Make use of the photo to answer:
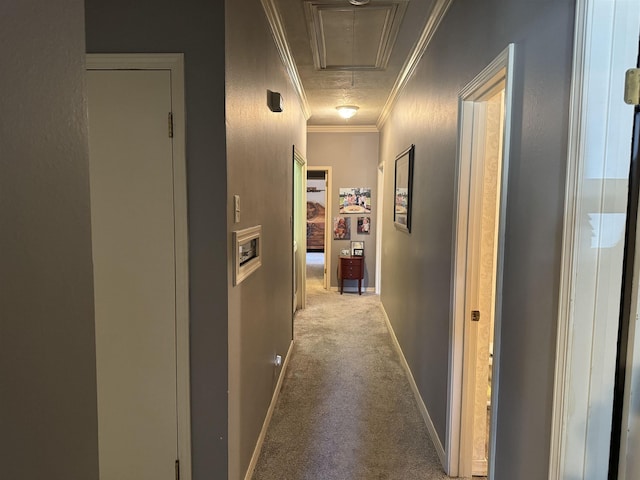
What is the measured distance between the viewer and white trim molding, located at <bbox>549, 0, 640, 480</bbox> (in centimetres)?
96

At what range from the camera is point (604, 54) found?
3.15ft

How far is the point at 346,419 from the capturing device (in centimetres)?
270

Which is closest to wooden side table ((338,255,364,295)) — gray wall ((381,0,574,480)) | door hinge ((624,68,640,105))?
gray wall ((381,0,574,480))

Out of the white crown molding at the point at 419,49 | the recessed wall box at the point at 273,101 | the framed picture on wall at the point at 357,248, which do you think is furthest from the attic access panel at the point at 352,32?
the framed picture on wall at the point at 357,248

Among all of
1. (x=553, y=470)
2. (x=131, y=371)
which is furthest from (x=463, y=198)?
(x=131, y=371)

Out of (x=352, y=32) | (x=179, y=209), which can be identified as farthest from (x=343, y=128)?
(x=179, y=209)

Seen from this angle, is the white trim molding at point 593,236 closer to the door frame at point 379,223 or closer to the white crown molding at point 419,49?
→ the white crown molding at point 419,49

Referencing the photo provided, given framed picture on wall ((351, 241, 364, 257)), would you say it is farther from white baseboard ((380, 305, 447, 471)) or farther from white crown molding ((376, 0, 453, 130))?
white baseboard ((380, 305, 447, 471))

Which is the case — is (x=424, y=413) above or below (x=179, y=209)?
below

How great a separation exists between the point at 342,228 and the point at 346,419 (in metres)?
3.96

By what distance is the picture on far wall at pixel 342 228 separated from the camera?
6.38 meters

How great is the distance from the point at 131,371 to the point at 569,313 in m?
1.68

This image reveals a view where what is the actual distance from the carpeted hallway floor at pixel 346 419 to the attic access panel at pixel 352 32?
2.64 metres

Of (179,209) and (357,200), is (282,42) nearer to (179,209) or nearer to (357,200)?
(179,209)
